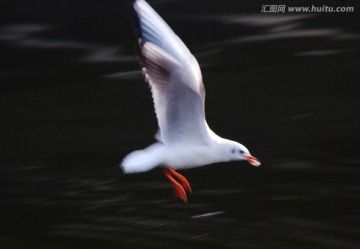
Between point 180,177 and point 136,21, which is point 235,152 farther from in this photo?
point 136,21

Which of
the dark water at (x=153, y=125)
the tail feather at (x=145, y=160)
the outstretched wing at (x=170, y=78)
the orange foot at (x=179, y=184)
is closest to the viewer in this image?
the outstretched wing at (x=170, y=78)

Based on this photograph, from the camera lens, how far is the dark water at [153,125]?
7.95 feet

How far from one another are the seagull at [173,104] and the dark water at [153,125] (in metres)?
0.39

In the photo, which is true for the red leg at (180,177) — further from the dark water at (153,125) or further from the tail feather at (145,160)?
the dark water at (153,125)

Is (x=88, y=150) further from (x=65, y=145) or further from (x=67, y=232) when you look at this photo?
(x=67, y=232)

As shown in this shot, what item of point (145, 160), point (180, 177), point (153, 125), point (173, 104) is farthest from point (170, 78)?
point (153, 125)

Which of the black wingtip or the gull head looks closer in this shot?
the black wingtip

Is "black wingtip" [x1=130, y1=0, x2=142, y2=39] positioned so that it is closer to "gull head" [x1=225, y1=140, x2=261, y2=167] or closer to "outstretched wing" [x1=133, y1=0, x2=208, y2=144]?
"outstretched wing" [x1=133, y1=0, x2=208, y2=144]

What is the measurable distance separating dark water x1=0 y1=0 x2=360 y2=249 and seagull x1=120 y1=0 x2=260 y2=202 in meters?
0.39

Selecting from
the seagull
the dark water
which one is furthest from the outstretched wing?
the dark water

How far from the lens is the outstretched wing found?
1830 millimetres

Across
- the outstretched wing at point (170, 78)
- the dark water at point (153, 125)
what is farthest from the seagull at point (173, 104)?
the dark water at point (153, 125)

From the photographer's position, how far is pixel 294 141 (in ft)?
8.36

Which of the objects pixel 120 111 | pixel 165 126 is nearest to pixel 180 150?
pixel 165 126
